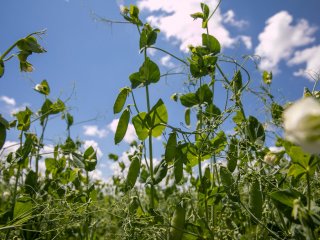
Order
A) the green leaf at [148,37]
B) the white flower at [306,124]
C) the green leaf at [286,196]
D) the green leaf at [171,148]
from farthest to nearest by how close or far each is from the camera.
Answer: the green leaf at [148,37] → the green leaf at [171,148] → the green leaf at [286,196] → the white flower at [306,124]

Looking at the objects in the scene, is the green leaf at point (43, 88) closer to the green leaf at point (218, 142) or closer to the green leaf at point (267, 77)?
the green leaf at point (218, 142)

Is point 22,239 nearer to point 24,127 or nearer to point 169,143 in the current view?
point 24,127

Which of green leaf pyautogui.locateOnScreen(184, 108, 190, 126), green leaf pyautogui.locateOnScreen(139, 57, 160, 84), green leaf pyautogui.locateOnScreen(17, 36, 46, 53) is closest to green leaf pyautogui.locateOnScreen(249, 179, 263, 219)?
green leaf pyautogui.locateOnScreen(139, 57, 160, 84)

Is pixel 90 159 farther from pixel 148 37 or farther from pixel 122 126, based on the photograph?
pixel 148 37

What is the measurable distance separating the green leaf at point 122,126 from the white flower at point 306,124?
2.45 feet

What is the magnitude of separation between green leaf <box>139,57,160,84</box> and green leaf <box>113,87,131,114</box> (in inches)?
2.6

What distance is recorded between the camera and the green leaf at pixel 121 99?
1.13 m

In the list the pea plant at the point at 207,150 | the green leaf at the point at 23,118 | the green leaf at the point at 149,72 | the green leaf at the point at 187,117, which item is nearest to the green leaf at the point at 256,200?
the pea plant at the point at 207,150

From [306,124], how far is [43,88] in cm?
130

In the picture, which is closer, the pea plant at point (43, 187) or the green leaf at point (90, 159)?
the pea plant at point (43, 187)

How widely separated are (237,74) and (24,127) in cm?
87

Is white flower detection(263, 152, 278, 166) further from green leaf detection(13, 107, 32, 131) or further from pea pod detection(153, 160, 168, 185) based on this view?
green leaf detection(13, 107, 32, 131)

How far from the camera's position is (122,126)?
3.53 feet

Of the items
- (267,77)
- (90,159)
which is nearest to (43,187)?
(90,159)
